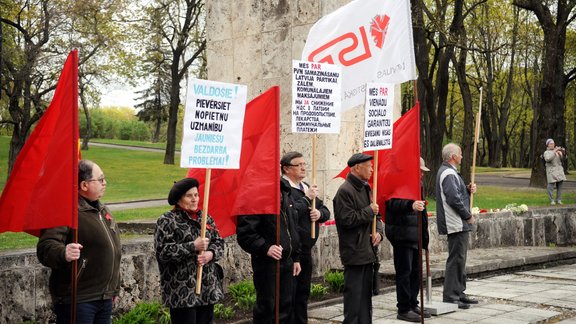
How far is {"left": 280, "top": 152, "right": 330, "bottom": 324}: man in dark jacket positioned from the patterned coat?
1620 millimetres

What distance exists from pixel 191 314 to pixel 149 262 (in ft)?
9.17

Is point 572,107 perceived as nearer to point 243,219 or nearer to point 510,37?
point 510,37

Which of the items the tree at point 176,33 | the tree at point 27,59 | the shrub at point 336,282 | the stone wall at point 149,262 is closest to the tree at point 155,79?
the tree at point 176,33

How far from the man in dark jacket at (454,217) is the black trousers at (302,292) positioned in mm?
2487

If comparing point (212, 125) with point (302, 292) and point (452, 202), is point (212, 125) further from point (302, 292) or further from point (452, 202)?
point (452, 202)

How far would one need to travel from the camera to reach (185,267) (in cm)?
584

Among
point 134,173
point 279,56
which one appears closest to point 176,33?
point 134,173

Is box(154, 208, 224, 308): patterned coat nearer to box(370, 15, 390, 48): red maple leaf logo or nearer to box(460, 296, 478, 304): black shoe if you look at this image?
box(370, 15, 390, 48): red maple leaf logo

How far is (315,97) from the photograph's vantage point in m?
7.62

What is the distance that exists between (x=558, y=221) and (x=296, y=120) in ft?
35.7

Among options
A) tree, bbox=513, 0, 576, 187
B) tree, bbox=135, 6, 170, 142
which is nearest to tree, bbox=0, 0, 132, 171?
tree, bbox=135, 6, 170, 142

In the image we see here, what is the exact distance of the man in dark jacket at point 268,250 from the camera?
6926mm

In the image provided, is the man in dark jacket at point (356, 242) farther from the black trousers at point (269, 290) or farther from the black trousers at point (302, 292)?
the black trousers at point (269, 290)

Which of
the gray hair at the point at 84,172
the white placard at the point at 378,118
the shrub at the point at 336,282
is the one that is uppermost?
the white placard at the point at 378,118
